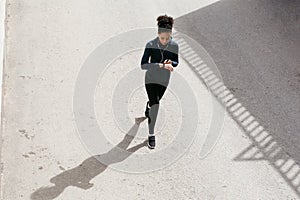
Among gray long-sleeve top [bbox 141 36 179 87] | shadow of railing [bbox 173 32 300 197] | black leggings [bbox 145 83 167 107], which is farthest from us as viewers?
A: shadow of railing [bbox 173 32 300 197]

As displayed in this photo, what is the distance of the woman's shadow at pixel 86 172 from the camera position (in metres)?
7.58

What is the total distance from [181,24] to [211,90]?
2391 millimetres

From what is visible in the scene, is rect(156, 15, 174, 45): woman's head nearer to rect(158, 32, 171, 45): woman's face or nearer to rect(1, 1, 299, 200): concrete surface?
rect(158, 32, 171, 45): woman's face

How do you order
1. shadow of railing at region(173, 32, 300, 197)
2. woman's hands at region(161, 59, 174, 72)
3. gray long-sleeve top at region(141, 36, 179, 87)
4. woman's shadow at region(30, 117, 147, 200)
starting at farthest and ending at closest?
shadow of railing at region(173, 32, 300, 197) < gray long-sleeve top at region(141, 36, 179, 87) < woman's hands at region(161, 59, 174, 72) < woman's shadow at region(30, 117, 147, 200)

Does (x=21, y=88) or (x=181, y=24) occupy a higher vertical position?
(x=181, y=24)

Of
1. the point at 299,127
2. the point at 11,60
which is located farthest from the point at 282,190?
the point at 11,60

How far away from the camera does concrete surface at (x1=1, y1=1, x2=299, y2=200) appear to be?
7.84 meters

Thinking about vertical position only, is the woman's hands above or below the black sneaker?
above

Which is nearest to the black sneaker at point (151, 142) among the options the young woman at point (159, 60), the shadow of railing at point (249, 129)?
the young woman at point (159, 60)

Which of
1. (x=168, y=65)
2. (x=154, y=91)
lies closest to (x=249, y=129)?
(x=154, y=91)

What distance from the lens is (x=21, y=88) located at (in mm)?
9477

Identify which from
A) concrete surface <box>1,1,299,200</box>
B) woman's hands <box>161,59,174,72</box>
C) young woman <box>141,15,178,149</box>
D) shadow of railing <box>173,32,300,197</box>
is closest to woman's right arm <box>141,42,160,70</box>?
young woman <box>141,15,178,149</box>

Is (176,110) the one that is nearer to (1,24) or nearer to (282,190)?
(282,190)

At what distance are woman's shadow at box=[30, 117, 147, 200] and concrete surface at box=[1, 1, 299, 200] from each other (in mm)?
14
